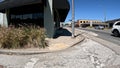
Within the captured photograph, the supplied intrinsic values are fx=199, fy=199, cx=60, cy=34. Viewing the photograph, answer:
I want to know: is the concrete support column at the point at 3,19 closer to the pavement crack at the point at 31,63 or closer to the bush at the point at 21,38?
the bush at the point at 21,38

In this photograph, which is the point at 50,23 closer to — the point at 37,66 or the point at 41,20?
the point at 41,20

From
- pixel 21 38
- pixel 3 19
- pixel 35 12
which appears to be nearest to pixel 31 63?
pixel 21 38

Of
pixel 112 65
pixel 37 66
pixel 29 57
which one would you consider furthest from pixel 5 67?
pixel 112 65

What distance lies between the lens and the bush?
11602 millimetres

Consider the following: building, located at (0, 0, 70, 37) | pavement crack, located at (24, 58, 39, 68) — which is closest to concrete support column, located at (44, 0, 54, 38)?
building, located at (0, 0, 70, 37)

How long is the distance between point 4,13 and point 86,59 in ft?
45.5

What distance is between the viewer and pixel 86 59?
928 centimetres

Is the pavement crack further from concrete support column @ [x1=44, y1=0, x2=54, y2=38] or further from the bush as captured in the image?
concrete support column @ [x1=44, y1=0, x2=54, y2=38]

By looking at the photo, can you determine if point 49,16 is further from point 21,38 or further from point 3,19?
point 3,19

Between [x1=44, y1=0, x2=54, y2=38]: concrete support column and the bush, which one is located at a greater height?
[x1=44, y1=0, x2=54, y2=38]: concrete support column

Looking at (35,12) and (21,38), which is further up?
(35,12)

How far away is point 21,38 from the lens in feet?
38.8

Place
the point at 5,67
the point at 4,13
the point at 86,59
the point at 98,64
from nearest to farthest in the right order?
1. the point at 5,67
2. the point at 98,64
3. the point at 86,59
4. the point at 4,13

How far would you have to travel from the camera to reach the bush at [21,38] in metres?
11.6
